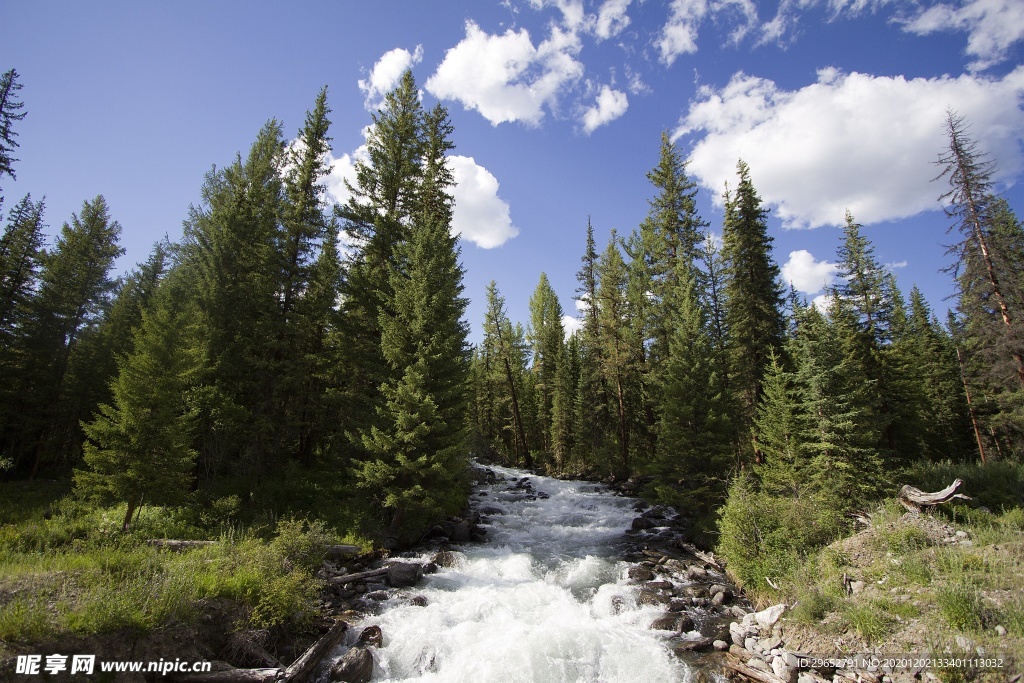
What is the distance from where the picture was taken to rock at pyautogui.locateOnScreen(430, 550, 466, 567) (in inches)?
585

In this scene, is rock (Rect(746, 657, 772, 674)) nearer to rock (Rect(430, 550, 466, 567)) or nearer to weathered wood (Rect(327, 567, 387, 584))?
rock (Rect(430, 550, 466, 567))

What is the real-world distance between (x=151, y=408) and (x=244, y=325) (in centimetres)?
653

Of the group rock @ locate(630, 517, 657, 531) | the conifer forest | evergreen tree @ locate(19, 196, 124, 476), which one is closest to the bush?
the conifer forest

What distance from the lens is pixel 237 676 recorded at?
7.55 meters

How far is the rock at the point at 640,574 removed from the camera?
1423 cm

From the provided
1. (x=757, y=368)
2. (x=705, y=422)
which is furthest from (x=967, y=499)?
(x=757, y=368)

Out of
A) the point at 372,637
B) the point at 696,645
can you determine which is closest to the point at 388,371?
the point at 372,637

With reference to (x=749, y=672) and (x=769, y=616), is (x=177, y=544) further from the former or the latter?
(x=769, y=616)

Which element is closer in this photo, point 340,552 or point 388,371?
point 340,552

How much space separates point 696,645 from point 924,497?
29.3 ft

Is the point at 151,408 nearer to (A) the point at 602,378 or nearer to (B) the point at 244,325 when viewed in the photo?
(B) the point at 244,325

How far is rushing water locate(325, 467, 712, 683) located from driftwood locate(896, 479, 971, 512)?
890cm

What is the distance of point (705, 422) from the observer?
2025 cm

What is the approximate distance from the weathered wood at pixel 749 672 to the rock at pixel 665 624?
63.1 inches
